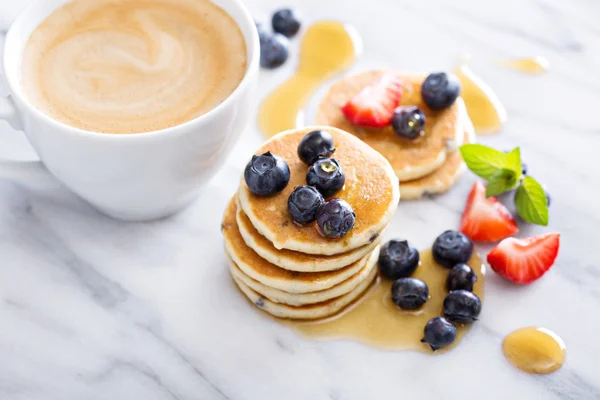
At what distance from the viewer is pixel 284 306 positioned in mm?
1888

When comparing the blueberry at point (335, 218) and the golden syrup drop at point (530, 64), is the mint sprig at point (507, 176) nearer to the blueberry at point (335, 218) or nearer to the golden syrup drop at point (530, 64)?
the golden syrup drop at point (530, 64)

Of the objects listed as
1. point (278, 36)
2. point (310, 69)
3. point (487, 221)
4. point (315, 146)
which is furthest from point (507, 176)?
point (278, 36)

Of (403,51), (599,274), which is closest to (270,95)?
(403,51)

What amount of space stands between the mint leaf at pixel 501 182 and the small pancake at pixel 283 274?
46 centimetres

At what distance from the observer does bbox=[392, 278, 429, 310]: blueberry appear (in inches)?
74.7

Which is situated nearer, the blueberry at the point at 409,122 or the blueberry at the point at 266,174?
the blueberry at the point at 266,174

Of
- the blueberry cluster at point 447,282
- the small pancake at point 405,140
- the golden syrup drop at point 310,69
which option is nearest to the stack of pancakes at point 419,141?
the small pancake at point 405,140

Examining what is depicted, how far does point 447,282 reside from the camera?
77.0 inches

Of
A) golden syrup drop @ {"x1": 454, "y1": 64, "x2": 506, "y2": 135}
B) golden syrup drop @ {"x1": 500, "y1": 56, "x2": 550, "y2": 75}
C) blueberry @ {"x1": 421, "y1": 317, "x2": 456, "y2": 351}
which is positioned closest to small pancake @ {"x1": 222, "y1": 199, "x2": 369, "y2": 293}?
blueberry @ {"x1": 421, "y1": 317, "x2": 456, "y2": 351}

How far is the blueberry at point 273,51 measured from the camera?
2404mm

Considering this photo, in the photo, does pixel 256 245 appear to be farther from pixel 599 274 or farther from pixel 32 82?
pixel 599 274

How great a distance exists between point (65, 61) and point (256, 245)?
2.15 feet

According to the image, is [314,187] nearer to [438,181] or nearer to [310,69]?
[438,181]

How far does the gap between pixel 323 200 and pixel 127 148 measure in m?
0.45
